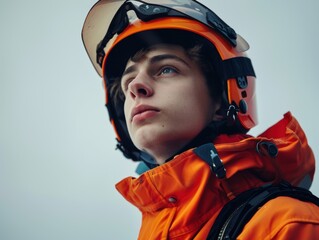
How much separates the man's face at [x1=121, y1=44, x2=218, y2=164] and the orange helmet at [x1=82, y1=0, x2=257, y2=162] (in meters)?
0.13

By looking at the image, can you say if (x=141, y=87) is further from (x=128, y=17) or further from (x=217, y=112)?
(x=128, y=17)

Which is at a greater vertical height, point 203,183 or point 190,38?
point 190,38

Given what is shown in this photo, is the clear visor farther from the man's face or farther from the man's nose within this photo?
the man's nose

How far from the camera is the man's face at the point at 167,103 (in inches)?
75.5

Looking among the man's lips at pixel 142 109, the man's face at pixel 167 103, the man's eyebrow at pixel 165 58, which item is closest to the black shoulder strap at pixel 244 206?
the man's face at pixel 167 103

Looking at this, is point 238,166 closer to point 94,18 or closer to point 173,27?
point 173,27

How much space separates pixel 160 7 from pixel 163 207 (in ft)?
4.35

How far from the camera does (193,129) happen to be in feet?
6.40

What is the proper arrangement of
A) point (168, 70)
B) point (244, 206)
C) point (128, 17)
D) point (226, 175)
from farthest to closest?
point (128, 17) → point (168, 70) → point (226, 175) → point (244, 206)

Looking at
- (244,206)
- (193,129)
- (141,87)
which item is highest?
(141,87)

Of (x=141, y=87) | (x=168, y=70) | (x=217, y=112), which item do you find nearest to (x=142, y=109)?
(x=141, y=87)

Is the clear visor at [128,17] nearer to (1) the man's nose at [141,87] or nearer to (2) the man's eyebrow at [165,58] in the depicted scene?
(2) the man's eyebrow at [165,58]

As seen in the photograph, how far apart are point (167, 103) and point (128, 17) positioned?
94cm

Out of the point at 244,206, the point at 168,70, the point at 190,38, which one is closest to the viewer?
the point at 244,206
